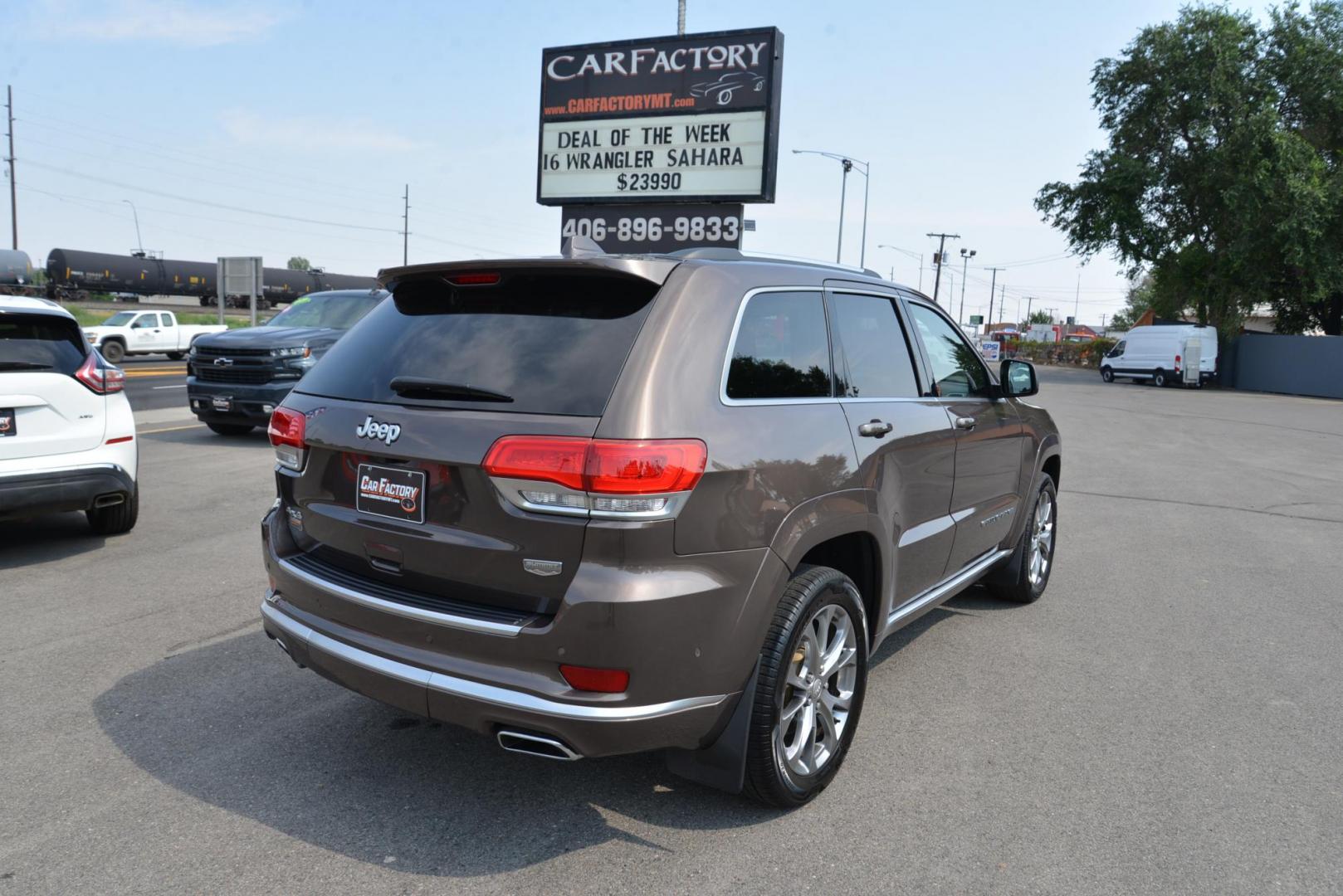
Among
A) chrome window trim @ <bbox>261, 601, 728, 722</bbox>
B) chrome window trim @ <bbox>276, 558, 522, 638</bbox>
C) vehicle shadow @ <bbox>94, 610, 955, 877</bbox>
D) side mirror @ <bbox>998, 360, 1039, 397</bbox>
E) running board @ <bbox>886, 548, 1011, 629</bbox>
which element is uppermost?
side mirror @ <bbox>998, 360, 1039, 397</bbox>

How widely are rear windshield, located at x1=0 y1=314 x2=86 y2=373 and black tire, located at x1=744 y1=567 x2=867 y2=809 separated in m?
5.17

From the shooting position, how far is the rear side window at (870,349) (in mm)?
3781

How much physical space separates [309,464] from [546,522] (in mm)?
1086

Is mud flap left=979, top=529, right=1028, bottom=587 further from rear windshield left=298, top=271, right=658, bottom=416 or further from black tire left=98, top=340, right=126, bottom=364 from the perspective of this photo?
black tire left=98, top=340, right=126, bottom=364

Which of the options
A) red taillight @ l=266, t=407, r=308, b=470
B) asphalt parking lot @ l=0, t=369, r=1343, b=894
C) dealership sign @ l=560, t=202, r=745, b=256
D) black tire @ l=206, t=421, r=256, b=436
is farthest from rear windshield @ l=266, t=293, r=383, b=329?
red taillight @ l=266, t=407, r=308, b=470

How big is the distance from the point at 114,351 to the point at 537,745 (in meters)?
31.7

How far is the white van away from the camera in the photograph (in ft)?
131

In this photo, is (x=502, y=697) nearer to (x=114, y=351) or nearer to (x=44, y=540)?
(x=44, y=540)

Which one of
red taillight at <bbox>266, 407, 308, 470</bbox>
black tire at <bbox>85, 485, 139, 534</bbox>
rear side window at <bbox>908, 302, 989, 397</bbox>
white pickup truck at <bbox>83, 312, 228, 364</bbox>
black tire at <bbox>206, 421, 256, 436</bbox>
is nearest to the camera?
red taillight at <bbox>266, 407, 308, 470</bbox>

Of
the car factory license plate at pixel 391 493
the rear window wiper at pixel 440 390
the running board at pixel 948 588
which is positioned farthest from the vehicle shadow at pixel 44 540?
the running board at pixel 948 588

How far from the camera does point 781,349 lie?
3408 mm

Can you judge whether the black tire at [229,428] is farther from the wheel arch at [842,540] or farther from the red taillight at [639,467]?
the red taillight at [639,467]

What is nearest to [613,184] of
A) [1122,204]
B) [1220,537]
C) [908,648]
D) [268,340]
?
[268,340]

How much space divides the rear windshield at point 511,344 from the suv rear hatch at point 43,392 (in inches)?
136
